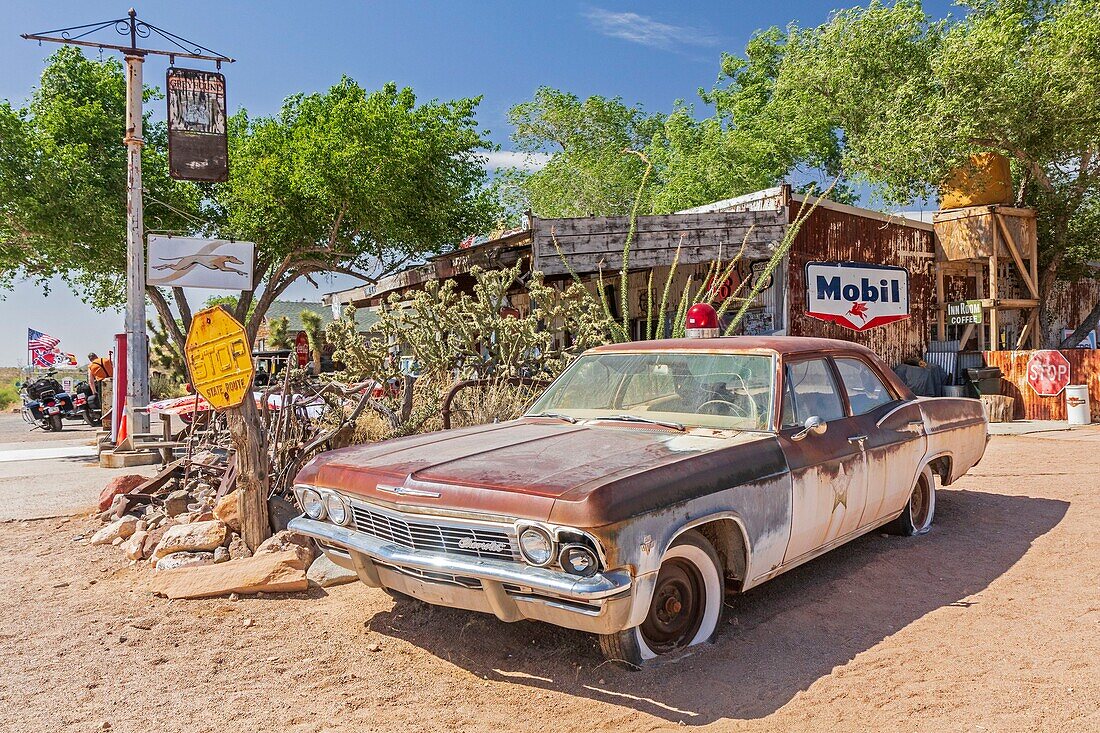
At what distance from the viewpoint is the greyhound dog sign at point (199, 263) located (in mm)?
12820

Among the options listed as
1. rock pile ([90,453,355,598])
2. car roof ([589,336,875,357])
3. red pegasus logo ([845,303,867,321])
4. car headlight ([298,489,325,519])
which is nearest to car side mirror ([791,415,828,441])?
car roof ([589,336,875,357])

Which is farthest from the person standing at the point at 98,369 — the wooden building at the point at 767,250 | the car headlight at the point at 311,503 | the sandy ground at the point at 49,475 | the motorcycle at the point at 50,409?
the car headlight at the point at 311,503

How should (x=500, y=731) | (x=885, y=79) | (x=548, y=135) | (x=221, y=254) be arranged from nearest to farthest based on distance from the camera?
1. (x=500, y=731)
2. (x=221, y=254)
3. (x=885, y=79)
4. (x=548, y=135)

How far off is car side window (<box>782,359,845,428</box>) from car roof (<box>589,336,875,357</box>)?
87 millimetres

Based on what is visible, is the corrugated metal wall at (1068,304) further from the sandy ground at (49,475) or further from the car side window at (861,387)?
the sandy ground at (49,475)

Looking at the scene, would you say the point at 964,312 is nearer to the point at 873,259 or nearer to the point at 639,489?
the point at 873,259

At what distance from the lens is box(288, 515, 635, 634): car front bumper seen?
316cm

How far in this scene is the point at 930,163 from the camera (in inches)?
645

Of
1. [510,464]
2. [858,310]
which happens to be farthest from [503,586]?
[858,310]

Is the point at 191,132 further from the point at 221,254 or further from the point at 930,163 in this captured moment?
the point at 930,163

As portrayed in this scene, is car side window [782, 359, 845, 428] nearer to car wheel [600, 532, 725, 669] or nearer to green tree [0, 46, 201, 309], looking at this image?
car wheel [600, 532, 725, 669]

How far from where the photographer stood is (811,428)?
167 inches

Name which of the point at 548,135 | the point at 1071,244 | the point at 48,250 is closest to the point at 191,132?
the point at 48,250

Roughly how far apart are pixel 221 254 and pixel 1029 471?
12.1 metres
